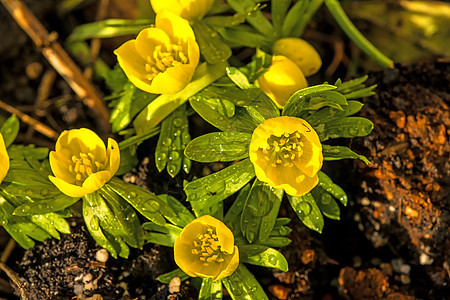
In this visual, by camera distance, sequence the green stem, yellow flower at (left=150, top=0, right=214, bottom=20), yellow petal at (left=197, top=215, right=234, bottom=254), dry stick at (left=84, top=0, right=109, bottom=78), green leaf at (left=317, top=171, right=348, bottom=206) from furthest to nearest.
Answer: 1. dry stick at (left=84, top=0, right=109, bottom=78)
2. the green stem
3. yellow flower at (left=150, top=0, right=214, bottom=20)
4. green leaf at (left=317, top=171, right=348, bottom=206)
5. yellow petal at (left=197, top=215, right=234, bottom=254)

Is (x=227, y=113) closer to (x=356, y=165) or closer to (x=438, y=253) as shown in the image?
(x=356, y=165)

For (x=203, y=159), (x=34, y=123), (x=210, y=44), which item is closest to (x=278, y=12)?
(x=210, y=44)

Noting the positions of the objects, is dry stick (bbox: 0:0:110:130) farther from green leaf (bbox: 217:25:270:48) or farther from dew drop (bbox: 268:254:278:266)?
dew drop (bbox: 268:254:278:266)

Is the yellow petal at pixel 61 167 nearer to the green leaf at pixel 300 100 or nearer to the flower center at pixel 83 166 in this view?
the flower center at pixel 83 166

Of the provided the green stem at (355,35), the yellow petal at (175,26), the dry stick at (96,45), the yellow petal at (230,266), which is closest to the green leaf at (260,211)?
the yellow petal at (230,266)

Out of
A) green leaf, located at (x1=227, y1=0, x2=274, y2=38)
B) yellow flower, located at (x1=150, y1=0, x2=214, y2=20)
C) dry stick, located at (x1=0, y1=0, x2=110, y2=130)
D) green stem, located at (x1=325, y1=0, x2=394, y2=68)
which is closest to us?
yellow flower, located at (x1=150, y1=0, x2=214, y2=20)

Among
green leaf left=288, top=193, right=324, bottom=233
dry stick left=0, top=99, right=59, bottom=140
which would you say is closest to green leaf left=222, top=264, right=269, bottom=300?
green leaf left=288, top=193, right=324, bottom=233

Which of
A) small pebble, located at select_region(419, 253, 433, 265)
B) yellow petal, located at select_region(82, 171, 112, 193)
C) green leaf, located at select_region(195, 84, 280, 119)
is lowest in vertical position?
small pebble, located at select_region(419, 253, 433, 265)
